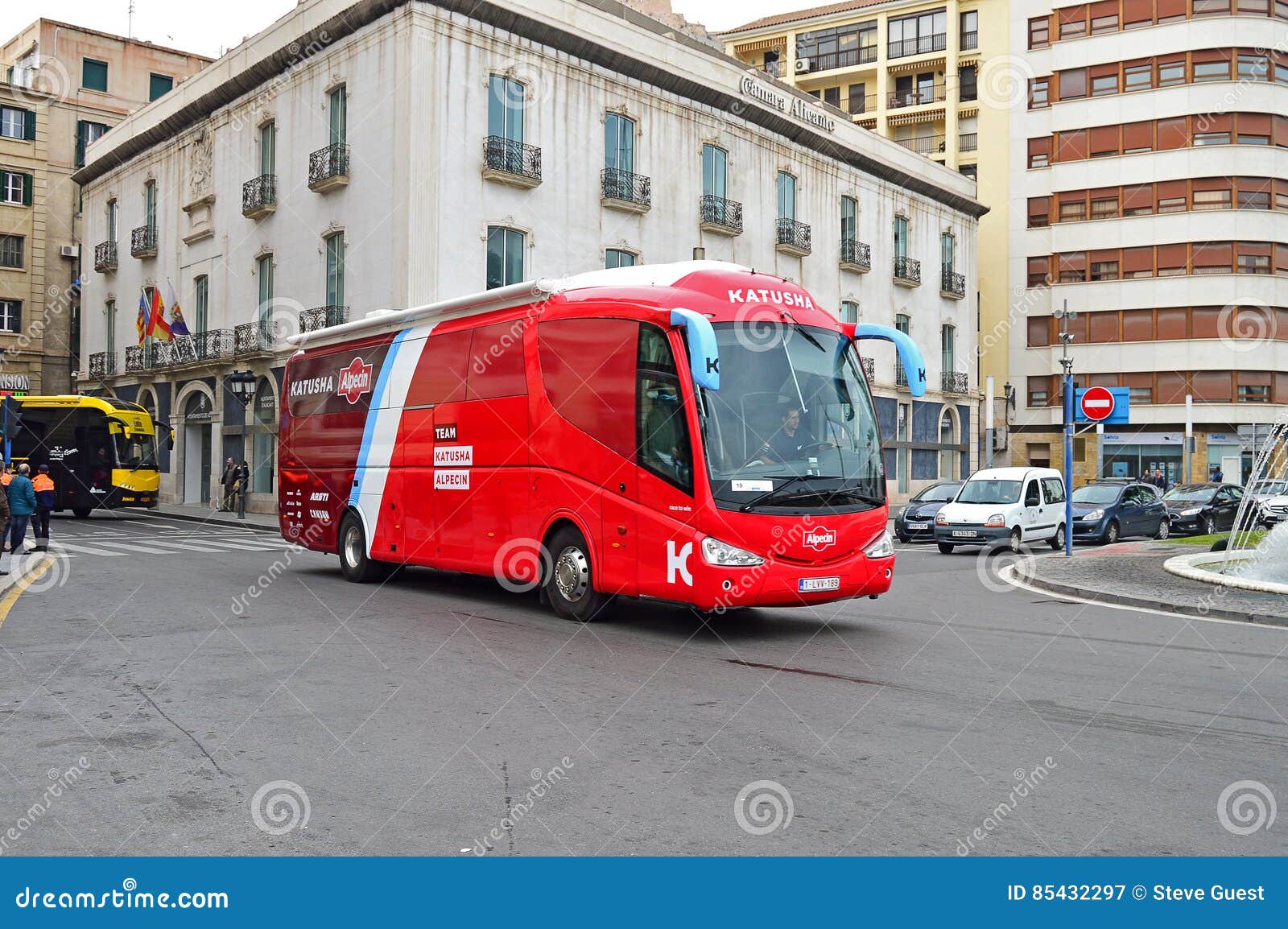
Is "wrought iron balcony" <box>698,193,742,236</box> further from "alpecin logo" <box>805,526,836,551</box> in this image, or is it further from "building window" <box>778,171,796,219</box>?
"alpecin logo" <box>805,526,836,551</box>

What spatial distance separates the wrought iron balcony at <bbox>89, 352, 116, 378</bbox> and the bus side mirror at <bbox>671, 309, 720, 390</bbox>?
40.9m

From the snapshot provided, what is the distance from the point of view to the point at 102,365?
4625 centimetres

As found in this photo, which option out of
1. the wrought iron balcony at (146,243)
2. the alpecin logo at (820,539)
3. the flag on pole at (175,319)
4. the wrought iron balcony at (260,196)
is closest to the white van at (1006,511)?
the alpecin logo at (820,539)

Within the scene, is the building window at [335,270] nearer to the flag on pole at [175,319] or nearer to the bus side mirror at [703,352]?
the flag on pole at [175,319]

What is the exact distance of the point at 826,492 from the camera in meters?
11.0

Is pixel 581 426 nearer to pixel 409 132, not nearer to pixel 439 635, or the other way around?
pixel 439 635

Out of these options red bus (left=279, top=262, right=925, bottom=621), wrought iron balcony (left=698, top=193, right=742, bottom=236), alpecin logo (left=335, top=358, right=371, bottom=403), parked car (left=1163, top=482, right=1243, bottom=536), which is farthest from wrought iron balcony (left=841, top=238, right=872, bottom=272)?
red bus (left=279, top=262, right=925, bottom=621)

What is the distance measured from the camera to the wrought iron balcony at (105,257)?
46125 mm

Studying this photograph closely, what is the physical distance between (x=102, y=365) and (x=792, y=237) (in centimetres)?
2678

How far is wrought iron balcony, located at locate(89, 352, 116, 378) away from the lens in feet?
150

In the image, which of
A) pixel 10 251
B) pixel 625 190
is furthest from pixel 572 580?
pixel 10 251

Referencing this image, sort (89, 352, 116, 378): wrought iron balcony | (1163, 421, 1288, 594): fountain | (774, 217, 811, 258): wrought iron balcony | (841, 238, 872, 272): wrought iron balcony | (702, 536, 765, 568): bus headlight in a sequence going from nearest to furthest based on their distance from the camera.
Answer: (702, 536, 765, 568): bus headlight, (1163, 421, 1288, 594): fountain, (774, 217, 811, 258): wrought iron balcony, (841, 238, 872, 272): wrought iron balcony, (89, 352, 116, 378): wrought iron balcony

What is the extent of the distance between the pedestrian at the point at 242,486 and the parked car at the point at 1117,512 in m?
22.0

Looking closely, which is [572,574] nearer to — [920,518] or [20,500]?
[20,500]
